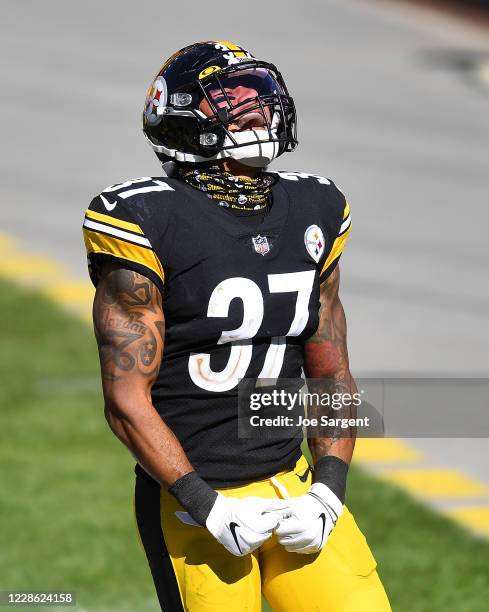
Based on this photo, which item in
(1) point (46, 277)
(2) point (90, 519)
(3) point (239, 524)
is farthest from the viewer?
(1) point (46, 277)

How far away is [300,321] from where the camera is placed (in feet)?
14.4

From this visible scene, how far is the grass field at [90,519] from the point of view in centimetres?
671

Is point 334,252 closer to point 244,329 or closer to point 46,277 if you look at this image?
point 244,329

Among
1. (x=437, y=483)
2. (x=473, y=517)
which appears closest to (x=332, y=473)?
(x=473, y=517)

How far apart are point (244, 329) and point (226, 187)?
47 centimetres

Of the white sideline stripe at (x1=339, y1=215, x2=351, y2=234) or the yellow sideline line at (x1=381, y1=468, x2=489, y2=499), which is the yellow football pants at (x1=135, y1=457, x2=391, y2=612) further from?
the yellow sideline line at (x1=381, y1=468, x2=489, y2=499)

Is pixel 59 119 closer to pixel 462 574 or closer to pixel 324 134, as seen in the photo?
pixel 324 134

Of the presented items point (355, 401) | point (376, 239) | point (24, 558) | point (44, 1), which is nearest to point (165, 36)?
point (44, 1)

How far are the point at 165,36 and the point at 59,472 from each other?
10.3m

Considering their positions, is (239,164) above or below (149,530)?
above

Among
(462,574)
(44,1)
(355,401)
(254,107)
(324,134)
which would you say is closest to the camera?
(254,107)

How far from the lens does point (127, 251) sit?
13.4ft

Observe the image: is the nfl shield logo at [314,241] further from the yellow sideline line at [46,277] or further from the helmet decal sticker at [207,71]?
the yellow sideline line at [46,277]

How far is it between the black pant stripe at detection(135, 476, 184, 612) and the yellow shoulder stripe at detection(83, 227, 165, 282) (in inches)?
28.6
